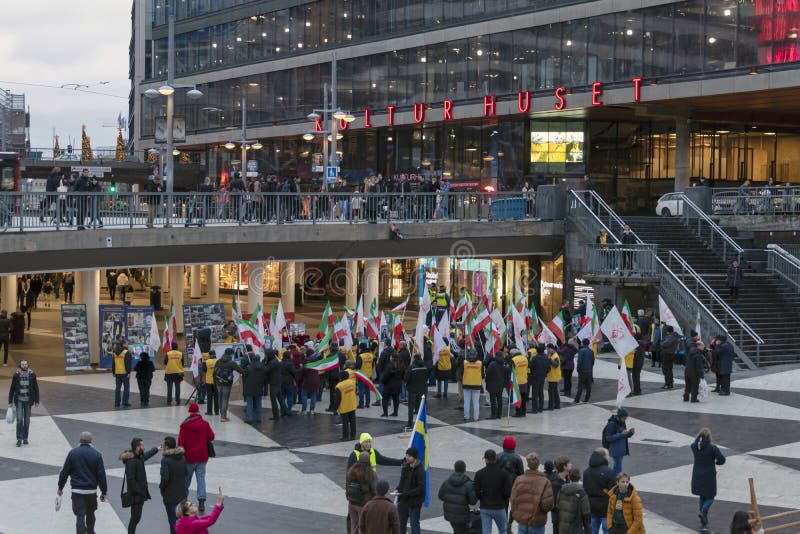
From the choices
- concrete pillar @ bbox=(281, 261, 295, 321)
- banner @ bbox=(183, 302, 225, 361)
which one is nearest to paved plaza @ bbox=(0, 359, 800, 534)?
banner @ bbox=(183, 302, 225, 361)

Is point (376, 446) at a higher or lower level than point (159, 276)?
lower

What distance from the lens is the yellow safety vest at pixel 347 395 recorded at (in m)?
20.3

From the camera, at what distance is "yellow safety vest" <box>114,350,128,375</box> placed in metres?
24.2

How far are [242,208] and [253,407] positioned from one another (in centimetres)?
1161

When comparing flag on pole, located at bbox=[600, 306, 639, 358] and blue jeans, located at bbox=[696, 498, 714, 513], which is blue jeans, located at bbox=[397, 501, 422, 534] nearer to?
blue jeans, located at bbox=[696, 498, 714, 513]

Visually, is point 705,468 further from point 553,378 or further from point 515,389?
point 553,378

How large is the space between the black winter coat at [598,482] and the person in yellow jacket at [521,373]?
8.78 metres

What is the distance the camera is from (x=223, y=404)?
2278 centimetres

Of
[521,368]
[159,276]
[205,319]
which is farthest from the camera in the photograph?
[159,276]

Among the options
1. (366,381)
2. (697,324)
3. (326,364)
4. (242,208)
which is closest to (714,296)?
(697,324)

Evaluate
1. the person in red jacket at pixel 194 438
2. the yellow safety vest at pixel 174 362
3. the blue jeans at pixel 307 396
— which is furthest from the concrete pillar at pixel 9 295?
the person in red jacket at pixel 194 438

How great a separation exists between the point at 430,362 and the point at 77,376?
10499mm

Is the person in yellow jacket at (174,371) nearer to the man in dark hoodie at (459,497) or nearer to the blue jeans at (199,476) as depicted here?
the blue jeans at (199,476)

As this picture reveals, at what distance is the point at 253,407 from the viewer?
23.1 m
